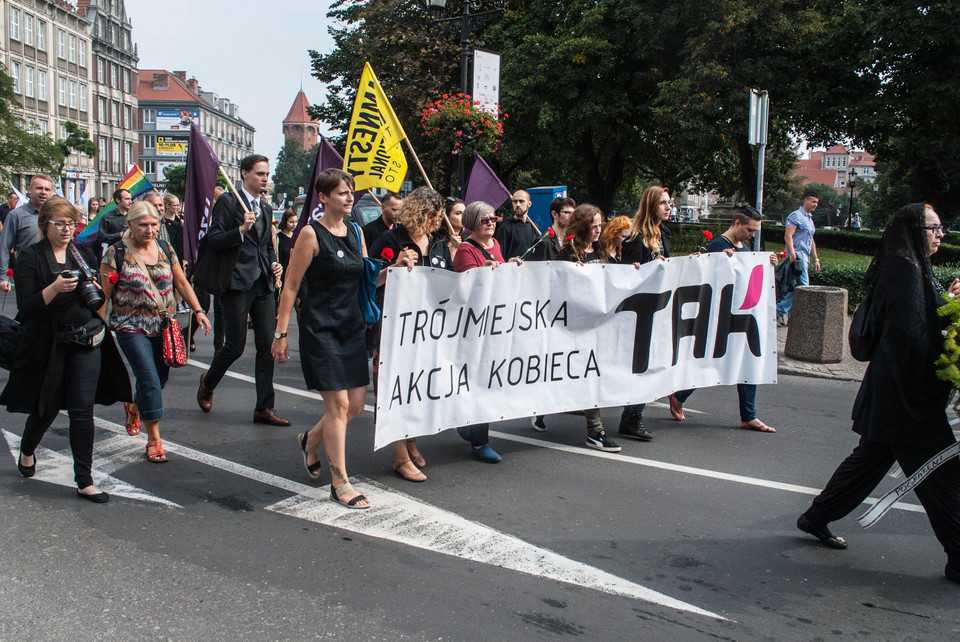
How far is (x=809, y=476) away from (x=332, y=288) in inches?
132

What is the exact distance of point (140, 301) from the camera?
5367 millimetres

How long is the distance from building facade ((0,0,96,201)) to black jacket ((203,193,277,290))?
58.5 metres

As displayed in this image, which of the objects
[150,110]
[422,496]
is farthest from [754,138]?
[150,110]

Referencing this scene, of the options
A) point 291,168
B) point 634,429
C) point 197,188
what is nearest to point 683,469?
point 634,429

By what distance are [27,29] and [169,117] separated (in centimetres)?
4898

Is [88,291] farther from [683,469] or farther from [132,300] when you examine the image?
[683,469]

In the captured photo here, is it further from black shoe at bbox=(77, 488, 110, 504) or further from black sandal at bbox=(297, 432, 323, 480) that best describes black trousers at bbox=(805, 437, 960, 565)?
black shoe at bbox=(77, 488, 110, 504)

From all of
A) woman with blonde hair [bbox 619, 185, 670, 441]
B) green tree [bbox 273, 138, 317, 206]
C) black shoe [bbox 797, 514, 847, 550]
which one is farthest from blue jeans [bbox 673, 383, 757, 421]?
green tree [bbox 273, 138, 317, 206]

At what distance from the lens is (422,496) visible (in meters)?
4.95

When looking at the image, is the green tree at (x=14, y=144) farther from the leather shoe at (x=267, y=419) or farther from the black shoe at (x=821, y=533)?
the black shoe at (x=821, y=533)

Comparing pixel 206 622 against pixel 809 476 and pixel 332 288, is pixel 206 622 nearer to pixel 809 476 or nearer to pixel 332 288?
pixel 332 288

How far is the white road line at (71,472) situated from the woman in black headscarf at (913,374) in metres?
3.74

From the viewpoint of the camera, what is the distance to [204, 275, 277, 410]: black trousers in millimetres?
6598

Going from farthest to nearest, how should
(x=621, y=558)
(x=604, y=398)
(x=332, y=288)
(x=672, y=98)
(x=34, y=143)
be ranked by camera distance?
(x=34, y=143)
(x=672, y=98)
(x=604, y=398)
(x=332, y=288)
(x=621, y=558)
